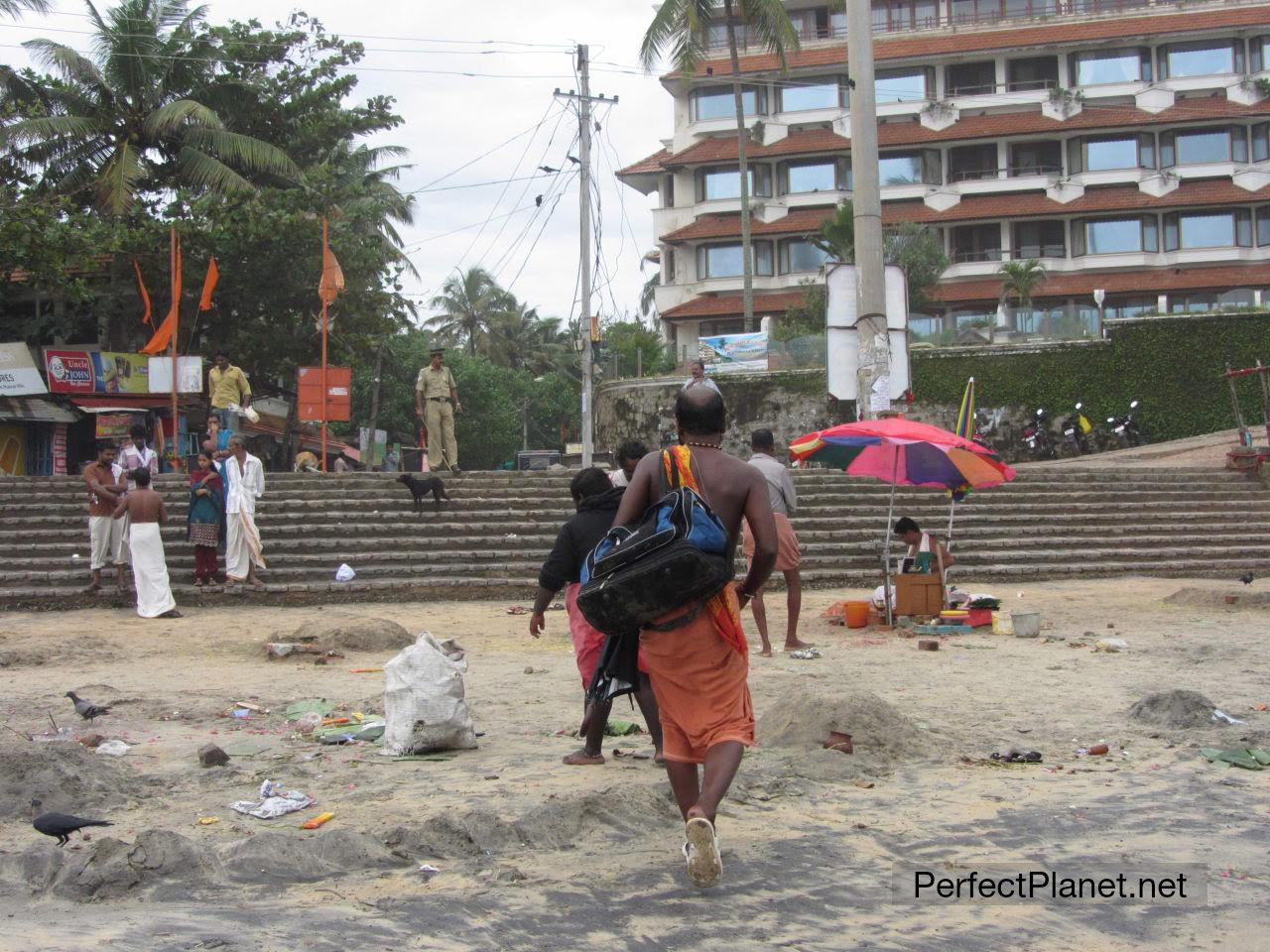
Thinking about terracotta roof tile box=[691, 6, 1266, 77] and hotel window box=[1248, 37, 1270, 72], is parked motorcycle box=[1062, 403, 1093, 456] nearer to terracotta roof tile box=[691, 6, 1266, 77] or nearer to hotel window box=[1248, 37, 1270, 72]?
terracotta roof tile box=[691, 6, 1266, 77]

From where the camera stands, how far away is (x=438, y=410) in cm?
1839

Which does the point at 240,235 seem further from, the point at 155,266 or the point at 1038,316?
the point at 1038,316

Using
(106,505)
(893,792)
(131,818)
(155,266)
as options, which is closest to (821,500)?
(106,505)

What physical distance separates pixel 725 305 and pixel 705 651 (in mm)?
46146

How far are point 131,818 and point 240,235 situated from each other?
2192cm

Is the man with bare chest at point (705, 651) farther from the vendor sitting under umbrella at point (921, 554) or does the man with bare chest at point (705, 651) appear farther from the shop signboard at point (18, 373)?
the shop signboard at point (18, 373)

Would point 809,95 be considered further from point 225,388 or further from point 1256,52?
point 225,388

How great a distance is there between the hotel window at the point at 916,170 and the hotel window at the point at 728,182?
4.69 meters

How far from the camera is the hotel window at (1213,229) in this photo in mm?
47781

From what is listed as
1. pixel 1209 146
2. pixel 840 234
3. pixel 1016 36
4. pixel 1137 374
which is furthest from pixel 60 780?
pixel 1209 146

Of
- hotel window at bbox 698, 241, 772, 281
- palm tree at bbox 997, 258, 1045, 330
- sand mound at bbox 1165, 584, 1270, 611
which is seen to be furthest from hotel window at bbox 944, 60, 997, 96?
sand mound at bbox 1165, 584, 1270, 611


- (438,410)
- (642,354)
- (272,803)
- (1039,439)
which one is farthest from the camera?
(642,354)

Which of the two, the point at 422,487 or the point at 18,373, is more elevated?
the point at 18,373

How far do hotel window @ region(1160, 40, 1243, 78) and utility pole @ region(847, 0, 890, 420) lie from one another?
39.8 meters
